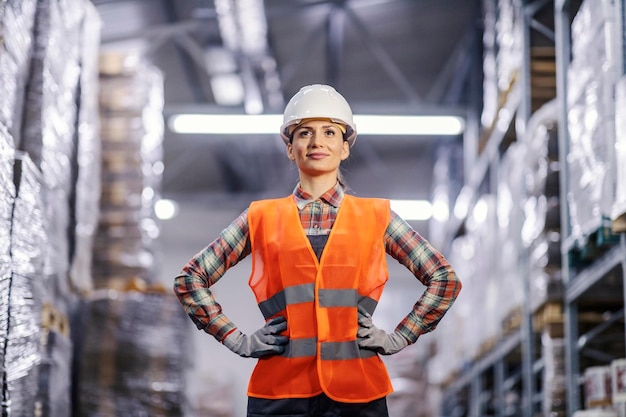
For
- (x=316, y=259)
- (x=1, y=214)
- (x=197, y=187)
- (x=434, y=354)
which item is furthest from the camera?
(x=197, y=187)

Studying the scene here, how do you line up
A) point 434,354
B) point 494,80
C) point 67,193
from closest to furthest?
point 67,193, point 494,80, point 434,354

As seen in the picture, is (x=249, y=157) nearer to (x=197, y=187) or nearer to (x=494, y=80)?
(x=197, y=187)

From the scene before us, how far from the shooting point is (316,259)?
3092 millimetres

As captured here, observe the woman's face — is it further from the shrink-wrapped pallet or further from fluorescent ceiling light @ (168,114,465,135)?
the shrink-wrapped pallet

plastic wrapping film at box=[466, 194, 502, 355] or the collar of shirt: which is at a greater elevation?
plastic wrapping film at box=[466, 194, 502, 355]

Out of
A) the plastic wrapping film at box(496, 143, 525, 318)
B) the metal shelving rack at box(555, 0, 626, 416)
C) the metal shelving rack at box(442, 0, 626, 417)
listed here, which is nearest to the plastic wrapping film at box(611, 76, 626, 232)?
the metal shelving rack at box(442, 0, 626, 417)

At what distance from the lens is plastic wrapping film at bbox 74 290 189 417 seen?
22.8ft

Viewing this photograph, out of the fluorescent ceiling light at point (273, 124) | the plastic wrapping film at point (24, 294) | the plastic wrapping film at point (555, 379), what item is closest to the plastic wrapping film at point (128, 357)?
the plastic wrapping film at point (24, 294)

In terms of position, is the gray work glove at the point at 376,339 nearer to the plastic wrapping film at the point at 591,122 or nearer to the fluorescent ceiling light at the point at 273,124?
the plastic wrapping film at the point at 591,122

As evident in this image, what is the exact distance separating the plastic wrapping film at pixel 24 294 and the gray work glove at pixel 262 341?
73.1 inches

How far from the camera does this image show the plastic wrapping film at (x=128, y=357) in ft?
22.8

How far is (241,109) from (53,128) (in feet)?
27.7

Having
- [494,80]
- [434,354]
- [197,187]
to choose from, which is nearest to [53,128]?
[494,80]

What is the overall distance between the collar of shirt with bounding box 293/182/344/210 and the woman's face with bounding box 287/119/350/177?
0.19 feet
